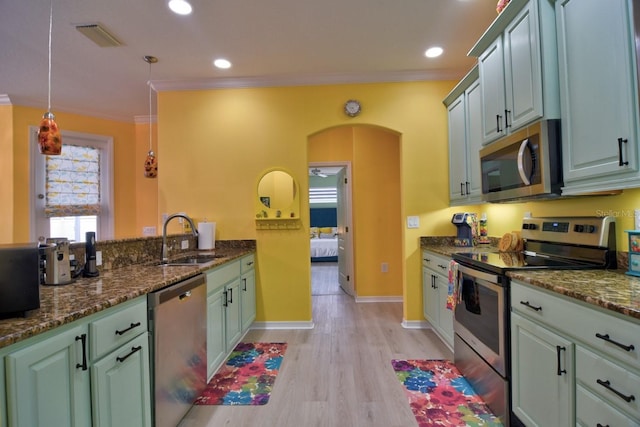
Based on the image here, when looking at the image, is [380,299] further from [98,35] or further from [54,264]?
[98,35]

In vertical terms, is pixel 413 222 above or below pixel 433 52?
below

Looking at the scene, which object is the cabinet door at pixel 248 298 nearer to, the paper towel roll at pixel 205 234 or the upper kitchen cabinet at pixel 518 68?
the paper towel roll at pixel 205 234

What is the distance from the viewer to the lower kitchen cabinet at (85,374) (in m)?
0.93

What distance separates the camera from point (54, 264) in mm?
1583

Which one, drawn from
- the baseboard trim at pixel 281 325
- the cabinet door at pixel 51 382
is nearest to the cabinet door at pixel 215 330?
the baseboard trim at pixel 281 325

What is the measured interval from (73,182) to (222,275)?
10.2 feet

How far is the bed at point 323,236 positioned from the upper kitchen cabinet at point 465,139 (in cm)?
486

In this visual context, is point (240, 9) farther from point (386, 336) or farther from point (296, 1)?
point (386, 336)

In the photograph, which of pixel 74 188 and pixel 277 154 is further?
pixel 74 188

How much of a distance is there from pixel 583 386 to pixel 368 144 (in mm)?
3718

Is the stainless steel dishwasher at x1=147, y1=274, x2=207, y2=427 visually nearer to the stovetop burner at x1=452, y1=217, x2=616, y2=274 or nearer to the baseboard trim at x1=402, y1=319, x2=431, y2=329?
the stovetop burner at x1=452, y1=217, x2=616, y2=274

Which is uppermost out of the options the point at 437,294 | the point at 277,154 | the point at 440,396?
the point at 277,154

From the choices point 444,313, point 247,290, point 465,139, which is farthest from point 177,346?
point 465,139

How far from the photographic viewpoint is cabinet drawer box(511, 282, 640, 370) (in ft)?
3.38
